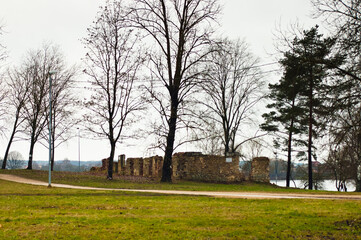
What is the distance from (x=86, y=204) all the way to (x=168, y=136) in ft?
50.9

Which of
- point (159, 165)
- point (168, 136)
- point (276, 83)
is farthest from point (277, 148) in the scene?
point (168, 136)

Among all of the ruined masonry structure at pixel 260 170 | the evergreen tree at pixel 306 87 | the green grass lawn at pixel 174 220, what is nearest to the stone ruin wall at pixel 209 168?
the ruined masonry structure at pixel 260 170

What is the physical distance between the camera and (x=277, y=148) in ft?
131

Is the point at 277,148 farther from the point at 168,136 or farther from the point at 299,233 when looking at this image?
the point at 299,233

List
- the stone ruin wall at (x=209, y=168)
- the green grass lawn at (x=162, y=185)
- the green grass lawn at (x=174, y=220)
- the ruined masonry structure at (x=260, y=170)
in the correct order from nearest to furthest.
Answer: the green grass lawn at (x=174, y=220) < the green grass lawn at (x=162, y=185) < the stone ruin wall at (x=209, y=168) < the ruined masonry structure at (x=260, y=170)

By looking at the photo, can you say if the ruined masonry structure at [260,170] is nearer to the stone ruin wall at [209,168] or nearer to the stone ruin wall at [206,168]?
the stone ruin wall at [209,168]

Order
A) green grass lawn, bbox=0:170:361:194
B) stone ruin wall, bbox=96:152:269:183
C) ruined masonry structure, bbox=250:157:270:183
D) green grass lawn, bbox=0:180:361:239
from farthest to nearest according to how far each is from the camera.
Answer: ruined masonry structure, bbox=250:157:270:183 < stone ruin wall, bbox=96:152:269:183 < green grass lawn, bbox=0:170:361:194 < green grass lawn, bbox=0:180:361:239

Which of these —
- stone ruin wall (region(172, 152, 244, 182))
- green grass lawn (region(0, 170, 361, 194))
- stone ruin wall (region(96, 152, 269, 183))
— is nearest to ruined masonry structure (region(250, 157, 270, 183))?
stone ruin wall (region(96, 152, 269, 183))

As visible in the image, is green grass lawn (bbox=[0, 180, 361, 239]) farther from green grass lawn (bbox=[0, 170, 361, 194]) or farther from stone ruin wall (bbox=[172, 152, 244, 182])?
stone ruin wall (bbox=[172, 152, 244, 182])

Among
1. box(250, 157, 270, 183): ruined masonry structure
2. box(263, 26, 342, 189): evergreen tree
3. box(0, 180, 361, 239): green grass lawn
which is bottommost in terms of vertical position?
box(0, 180, 361, 239): green grass lawn

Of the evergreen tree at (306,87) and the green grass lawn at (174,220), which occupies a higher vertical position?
the evergreen tree at (306,87)

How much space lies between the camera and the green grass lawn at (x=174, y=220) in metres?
9.44

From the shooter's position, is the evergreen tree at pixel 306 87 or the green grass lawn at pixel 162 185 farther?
the green grass lawn at pixel 162 185

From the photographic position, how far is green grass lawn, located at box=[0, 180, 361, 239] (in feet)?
31.0
